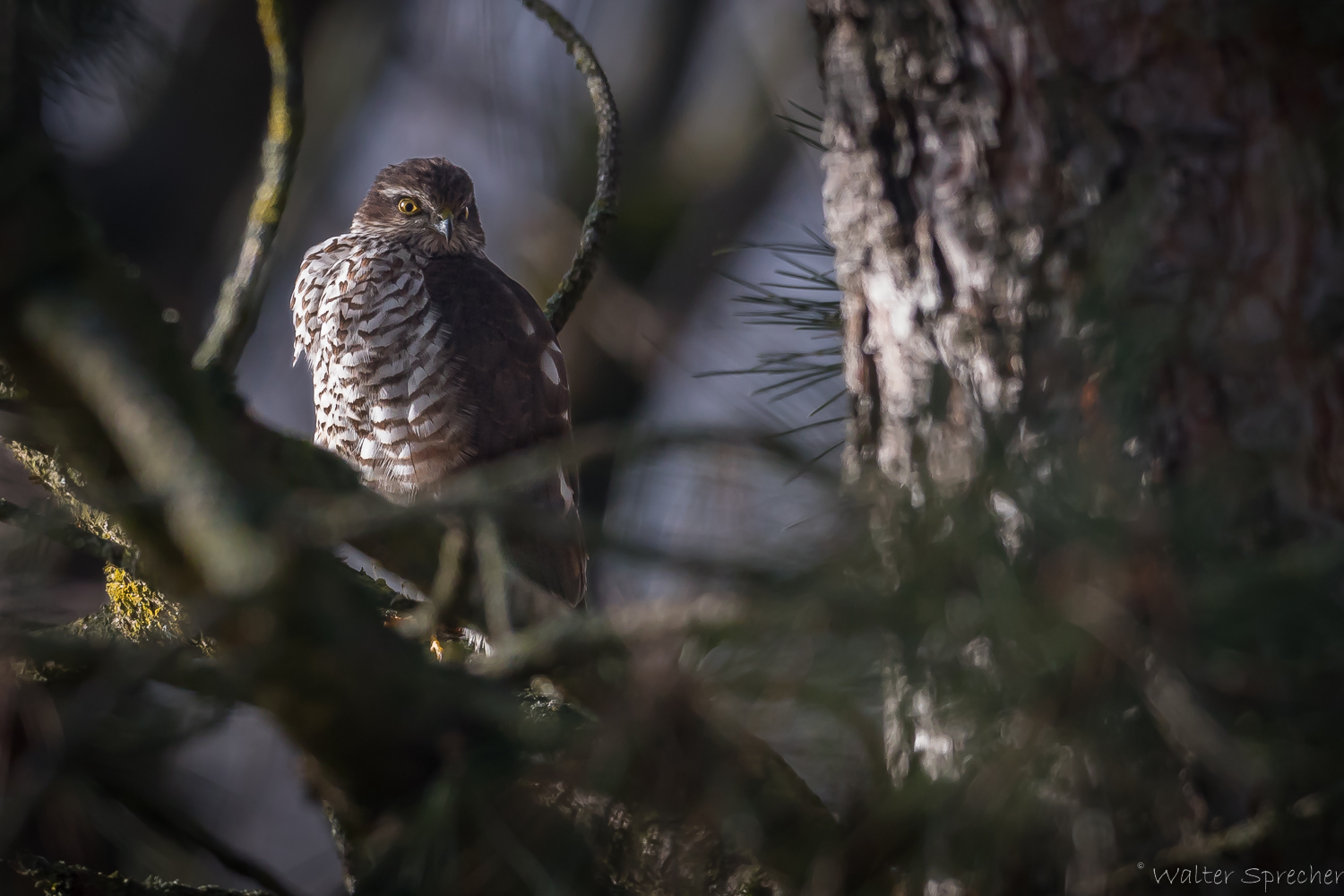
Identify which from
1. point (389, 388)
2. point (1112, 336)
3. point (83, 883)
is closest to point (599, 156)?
point (389, 388)

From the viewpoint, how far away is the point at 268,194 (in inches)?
97.7

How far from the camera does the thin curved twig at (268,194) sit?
2.21 m

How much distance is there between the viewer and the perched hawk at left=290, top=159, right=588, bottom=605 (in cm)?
368

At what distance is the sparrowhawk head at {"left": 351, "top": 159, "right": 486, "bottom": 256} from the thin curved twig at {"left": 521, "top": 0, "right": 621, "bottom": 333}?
1473 millimetres

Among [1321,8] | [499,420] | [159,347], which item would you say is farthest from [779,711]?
[499,420]

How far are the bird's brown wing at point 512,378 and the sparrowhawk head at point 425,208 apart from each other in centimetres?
26

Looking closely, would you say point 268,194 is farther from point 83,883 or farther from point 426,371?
point 83,883

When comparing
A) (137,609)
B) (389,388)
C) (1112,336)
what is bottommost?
(137,609)

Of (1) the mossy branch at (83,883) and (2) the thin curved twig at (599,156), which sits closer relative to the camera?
(1) the mossy branch at (83,883)

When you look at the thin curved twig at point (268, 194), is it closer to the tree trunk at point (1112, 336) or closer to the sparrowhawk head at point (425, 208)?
the tree trunk at point (1112, 336)

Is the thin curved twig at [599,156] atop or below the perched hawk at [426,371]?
atop

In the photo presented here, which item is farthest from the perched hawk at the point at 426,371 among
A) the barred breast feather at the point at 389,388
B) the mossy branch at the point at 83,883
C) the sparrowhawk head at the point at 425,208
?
the mossy branch at the point at 83,883

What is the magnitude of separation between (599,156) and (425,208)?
5.69 ft

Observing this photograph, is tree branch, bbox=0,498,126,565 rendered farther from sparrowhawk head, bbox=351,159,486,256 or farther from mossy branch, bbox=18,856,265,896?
sparrowhawk head, bbox=351,159,486,256
